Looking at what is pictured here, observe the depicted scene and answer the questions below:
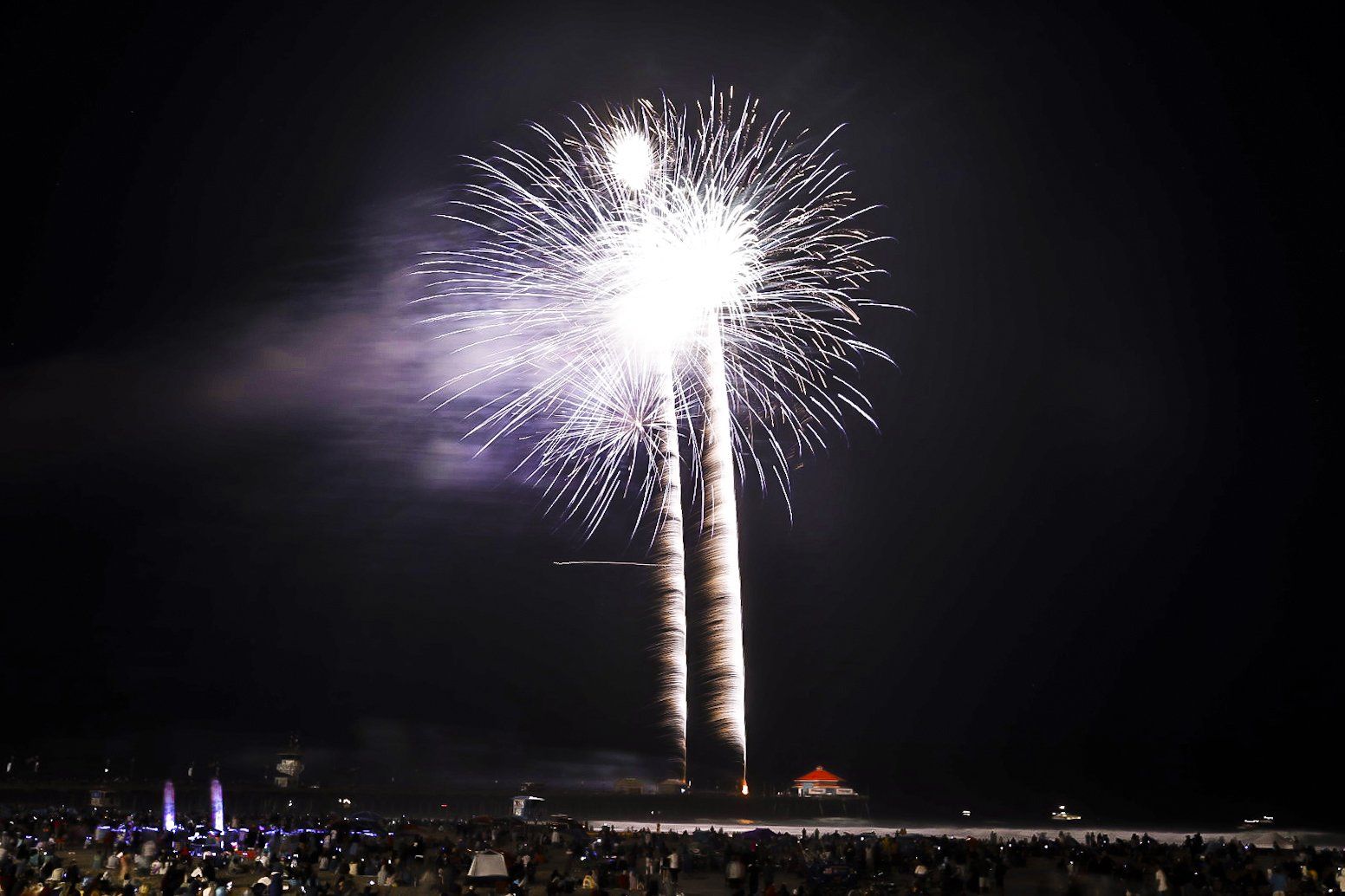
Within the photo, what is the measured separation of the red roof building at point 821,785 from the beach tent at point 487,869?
35.5 m

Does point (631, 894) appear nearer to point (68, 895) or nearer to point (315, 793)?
point (68, 895)

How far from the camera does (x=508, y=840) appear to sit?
2825 cm

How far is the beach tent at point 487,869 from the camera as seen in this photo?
1733cm

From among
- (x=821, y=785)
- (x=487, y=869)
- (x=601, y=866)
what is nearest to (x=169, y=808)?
(x=821, y=785)

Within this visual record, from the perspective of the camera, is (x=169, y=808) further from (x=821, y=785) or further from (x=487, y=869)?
(x=487, y=869)

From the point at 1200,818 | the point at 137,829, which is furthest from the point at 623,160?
the point at 1200,818

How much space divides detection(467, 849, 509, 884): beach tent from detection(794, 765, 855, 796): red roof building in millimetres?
35453

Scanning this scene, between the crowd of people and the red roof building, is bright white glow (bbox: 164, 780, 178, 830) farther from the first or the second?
the red roof building

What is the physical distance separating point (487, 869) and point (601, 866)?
4159 mm

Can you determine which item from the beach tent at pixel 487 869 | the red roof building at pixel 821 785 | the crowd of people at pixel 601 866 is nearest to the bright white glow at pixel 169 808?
the crowd of people at pixel 601 866

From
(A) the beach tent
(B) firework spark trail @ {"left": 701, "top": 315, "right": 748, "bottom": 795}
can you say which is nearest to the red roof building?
(B) firework spark trail @ {"left": 701, "top": 315, "right": 748, "bottom": 795}

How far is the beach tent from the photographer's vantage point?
682 inches

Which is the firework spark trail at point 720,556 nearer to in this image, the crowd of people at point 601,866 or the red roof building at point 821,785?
the crowd of people at point 601,866

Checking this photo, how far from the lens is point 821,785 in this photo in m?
50.7
